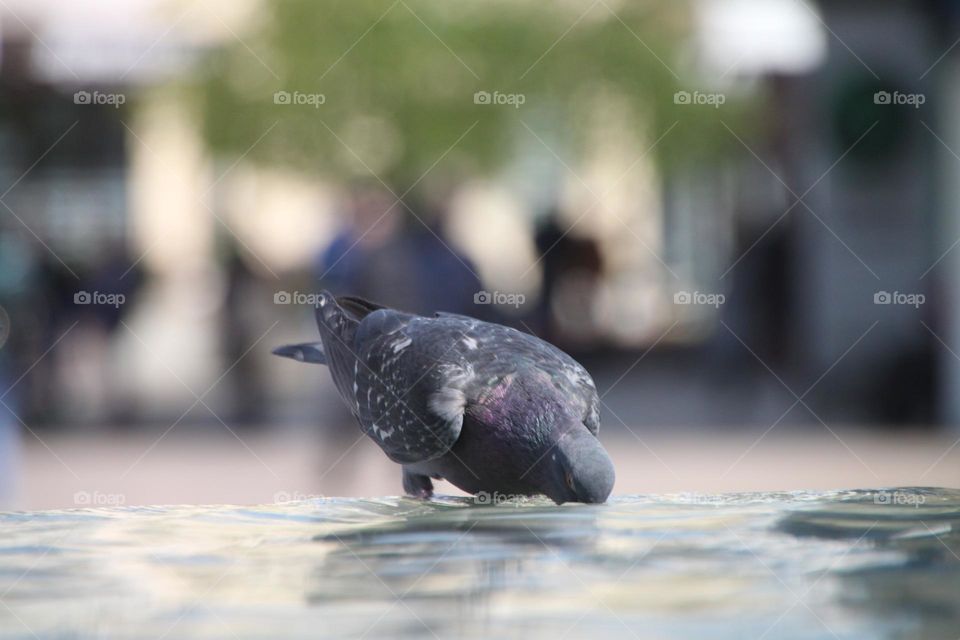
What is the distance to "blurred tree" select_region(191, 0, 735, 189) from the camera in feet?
41.7

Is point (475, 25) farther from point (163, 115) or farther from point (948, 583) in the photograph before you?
point (948, 583)

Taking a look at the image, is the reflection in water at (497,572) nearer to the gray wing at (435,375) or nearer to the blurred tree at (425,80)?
the gray wing at (435,375)

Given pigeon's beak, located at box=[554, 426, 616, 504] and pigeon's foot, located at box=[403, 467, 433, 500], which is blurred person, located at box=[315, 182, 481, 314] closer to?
pigeon's foot, located at box=[403, 467, 433, 500]

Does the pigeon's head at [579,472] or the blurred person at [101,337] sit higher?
the blurred person at [101,337]

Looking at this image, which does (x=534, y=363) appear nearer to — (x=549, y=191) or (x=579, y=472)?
(x=579, y=472)

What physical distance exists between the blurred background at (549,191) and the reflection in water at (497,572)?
6.48m

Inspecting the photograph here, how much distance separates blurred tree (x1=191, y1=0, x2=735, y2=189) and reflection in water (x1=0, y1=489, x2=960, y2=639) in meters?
10.4

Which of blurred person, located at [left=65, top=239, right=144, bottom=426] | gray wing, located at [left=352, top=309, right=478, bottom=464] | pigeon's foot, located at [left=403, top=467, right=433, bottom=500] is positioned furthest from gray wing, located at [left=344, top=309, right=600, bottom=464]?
blurred person, located at [left=65, top=239, right=144, bottom=426]

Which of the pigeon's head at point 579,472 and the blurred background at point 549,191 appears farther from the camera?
the blurred background at point 549,191

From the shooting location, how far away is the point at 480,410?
3355mm

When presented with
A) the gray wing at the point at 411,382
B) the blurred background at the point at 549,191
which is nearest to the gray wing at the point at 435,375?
the gray wing at the point at 411,382

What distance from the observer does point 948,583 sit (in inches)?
71.4

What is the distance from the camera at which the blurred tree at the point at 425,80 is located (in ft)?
41.7

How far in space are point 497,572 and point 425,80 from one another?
36.8ft
